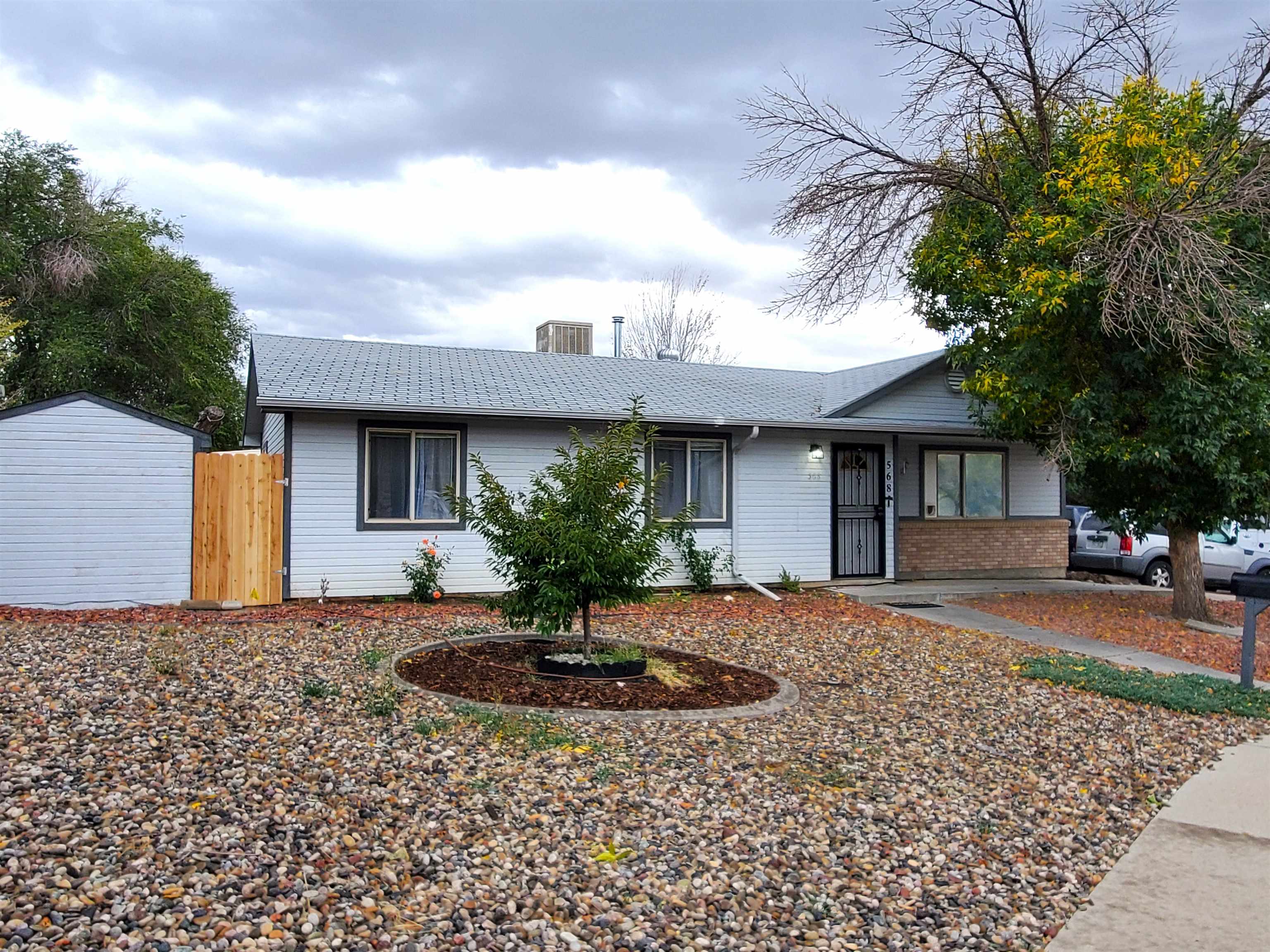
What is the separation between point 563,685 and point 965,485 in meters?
11.3

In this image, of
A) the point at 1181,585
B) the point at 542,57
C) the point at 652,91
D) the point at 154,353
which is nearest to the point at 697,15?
the point at 652,91

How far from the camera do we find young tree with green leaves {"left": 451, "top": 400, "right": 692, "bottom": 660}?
21.6ft

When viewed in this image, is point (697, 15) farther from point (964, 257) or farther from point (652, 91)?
point (964, 257)

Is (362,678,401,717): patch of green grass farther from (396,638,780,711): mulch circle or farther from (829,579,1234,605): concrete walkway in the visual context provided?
(829,579,1234,605): concrete walkway

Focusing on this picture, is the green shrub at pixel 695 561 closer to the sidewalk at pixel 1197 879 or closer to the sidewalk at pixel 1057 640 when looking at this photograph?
the sidewalk at pixel 1057 640

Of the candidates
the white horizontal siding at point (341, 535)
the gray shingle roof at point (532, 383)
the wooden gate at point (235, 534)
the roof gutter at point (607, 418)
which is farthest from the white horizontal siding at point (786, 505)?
the wooden gate at point (235, 534)

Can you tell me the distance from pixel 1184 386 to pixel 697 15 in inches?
277

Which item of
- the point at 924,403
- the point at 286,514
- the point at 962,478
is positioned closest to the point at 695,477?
the point at 924,403

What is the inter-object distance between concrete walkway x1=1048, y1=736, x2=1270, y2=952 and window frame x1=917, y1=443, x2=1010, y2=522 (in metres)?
10.5

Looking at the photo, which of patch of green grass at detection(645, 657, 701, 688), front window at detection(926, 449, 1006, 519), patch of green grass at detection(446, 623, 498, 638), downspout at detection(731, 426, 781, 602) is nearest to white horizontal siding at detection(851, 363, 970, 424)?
front window at detection(926, 449, 1006, 519)

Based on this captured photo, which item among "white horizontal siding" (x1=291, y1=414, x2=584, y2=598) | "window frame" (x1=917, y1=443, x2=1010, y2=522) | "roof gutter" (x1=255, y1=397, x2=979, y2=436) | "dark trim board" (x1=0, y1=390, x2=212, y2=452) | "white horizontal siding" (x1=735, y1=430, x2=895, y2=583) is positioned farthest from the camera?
"window frame" (x1=917, y1=443, x2=1010, y2=522)

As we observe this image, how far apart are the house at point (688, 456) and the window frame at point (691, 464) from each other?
3 centimetres

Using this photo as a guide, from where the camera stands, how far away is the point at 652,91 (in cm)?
1074

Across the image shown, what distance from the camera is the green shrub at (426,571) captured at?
11344 millimetres
